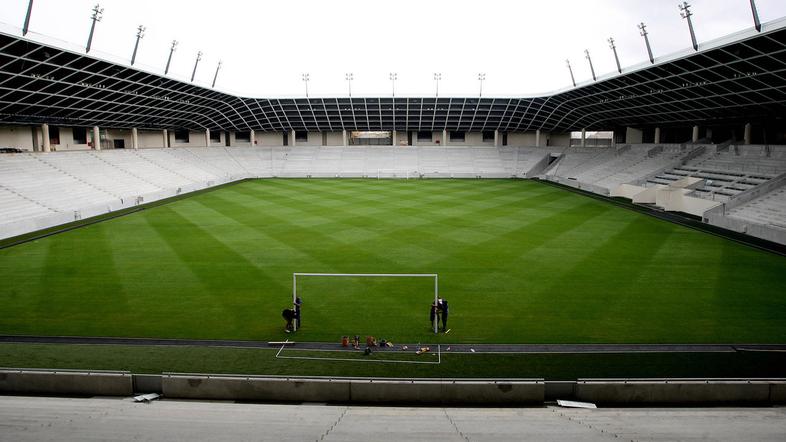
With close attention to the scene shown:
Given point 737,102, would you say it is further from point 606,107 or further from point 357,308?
point 357,308

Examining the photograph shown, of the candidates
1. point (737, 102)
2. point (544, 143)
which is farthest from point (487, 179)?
point (737, 102)

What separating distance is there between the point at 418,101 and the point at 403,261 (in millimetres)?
48918

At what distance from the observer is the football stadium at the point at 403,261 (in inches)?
439

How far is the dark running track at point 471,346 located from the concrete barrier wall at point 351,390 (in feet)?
9.38

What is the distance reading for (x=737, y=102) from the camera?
136 feet

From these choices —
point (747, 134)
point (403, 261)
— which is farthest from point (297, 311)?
point (747, 134)

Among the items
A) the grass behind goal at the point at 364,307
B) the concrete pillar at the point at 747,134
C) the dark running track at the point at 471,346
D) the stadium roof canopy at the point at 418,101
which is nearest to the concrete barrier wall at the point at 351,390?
the dark running track at the point at 471,346

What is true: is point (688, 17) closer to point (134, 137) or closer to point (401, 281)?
point (401, 281)

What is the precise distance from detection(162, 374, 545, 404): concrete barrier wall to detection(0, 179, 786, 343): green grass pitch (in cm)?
358

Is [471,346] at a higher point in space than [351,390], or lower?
lower

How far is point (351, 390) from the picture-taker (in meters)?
11.0

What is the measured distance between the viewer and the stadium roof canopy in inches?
1284

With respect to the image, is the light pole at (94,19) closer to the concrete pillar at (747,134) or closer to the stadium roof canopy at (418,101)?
the stadium roof canopy at (418,101)

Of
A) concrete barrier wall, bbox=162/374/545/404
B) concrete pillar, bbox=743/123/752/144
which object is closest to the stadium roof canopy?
concrete pillar, bbox=743/123/752/144
